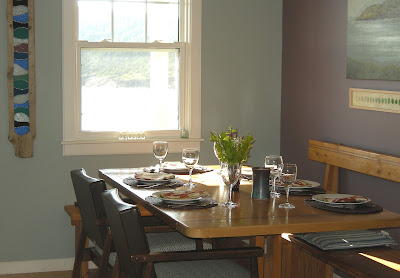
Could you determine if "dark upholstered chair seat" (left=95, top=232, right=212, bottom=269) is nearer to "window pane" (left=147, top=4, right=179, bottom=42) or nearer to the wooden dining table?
the wooden dining table

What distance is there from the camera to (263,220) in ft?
9.37

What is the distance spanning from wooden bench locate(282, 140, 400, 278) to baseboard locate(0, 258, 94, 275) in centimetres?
193

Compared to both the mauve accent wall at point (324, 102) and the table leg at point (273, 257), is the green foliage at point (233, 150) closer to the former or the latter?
the table leg at point (273, 257)

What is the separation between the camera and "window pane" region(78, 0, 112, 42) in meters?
5.05

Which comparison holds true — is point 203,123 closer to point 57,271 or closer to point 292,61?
point 292,61

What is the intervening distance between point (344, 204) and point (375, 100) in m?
1.25

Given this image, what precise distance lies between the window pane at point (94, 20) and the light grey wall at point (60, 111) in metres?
0.20

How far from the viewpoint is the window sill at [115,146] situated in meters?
5.02

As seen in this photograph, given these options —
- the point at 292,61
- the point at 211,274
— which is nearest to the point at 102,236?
the point at 211,274

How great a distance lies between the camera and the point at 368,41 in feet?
13.8

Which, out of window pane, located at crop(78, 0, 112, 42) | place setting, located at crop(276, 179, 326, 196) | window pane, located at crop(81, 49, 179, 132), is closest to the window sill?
window pane, located at crop(81, 49, 179, 132)

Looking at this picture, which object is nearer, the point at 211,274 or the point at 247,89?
the point at 211,274

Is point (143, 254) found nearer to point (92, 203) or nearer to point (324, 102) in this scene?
point (92, 203)

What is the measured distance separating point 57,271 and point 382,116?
267cm
